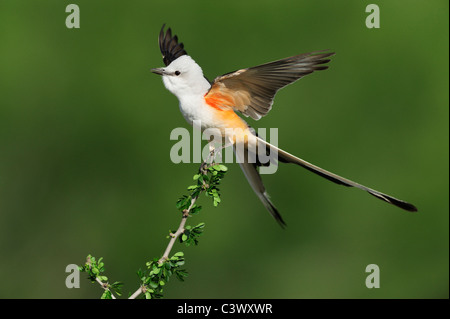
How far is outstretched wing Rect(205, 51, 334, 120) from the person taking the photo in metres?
3.85

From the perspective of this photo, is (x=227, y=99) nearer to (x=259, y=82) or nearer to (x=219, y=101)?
(x=219, y=101)

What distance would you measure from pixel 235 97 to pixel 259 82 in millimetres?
223

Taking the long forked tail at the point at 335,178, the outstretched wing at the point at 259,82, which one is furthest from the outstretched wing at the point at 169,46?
the long forked tail at the point at 335,178

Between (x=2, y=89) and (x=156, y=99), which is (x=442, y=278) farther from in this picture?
(x=2, y=89)

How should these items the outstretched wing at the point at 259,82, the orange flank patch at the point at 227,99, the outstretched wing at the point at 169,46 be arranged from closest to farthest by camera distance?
the outstretched wing at the point at 259,82
the orange flank patch at the point at 227,99
the outstretched wing at the point at 169,46

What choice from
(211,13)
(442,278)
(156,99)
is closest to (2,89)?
(156,99)

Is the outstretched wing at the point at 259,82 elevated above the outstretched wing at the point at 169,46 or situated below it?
below

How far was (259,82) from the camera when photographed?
163 inches

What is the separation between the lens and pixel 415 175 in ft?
Answer: 29.3

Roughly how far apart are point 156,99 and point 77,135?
1.06 metres

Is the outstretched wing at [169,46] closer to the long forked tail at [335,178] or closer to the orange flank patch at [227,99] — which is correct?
the orange flank patch at [227,99]

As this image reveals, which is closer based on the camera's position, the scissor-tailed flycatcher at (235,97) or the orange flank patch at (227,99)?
the scissor-tailed flycatcher at (235,97)

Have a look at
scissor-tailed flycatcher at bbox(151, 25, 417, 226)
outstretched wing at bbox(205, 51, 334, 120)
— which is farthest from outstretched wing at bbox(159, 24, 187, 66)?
outstretched wing at bbox(205, 51, 334, 120)

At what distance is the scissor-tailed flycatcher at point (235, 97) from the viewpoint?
4.04 meters
